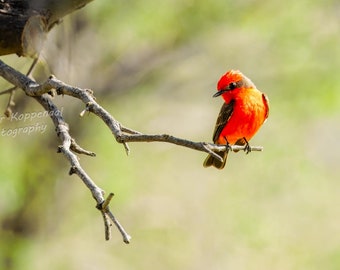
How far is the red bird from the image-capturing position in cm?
359

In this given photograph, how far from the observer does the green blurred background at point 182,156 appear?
492 inches

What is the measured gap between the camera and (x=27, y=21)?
3.87 m

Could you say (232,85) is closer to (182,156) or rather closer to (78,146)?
(78,146)

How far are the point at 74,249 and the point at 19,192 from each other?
103 inches

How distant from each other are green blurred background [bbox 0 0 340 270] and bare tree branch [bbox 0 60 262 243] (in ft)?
25.8

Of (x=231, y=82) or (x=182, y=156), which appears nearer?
(x=231, y=82)

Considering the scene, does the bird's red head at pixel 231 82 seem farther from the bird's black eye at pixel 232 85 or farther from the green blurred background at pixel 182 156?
the green blurred background at pixel 182 156

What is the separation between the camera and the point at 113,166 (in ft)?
41.7

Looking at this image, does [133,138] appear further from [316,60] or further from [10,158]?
[316,60]

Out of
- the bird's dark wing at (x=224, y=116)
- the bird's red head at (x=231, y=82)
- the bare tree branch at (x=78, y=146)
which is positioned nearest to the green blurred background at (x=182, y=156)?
the bird's dark wing at (x=224, y=116)

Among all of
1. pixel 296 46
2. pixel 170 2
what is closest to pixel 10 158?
pixel 170 2

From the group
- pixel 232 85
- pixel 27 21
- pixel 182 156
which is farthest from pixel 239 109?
pixel 182 156

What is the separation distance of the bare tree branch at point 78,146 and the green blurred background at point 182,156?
787 cm

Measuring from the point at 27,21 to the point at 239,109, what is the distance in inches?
45.2
